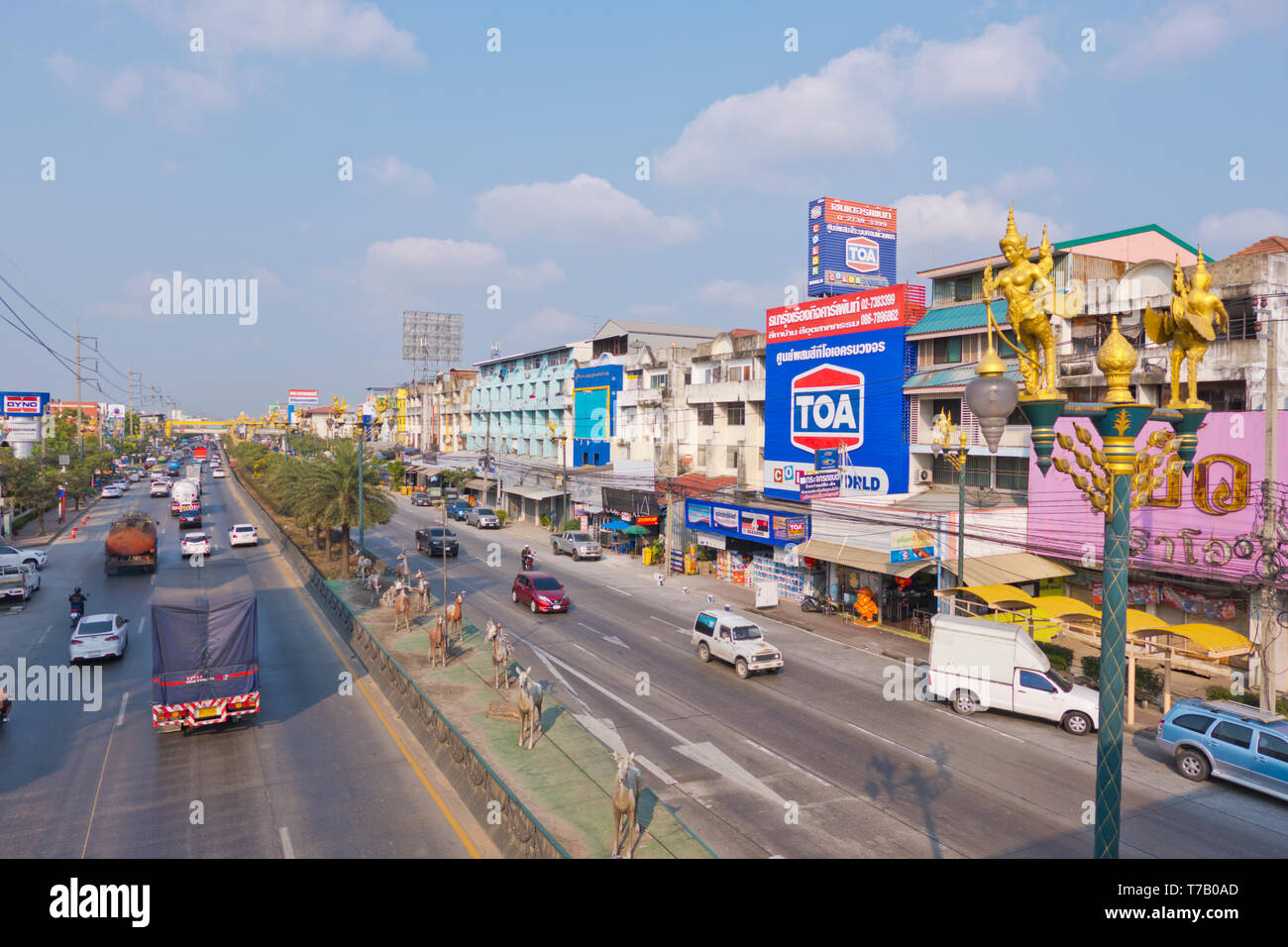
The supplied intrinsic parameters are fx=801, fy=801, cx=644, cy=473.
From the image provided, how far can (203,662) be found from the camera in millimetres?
18141

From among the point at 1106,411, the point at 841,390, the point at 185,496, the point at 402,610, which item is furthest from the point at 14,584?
the point at 1106,411

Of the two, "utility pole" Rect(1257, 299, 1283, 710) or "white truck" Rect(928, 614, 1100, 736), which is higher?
"utility pole" Rect(1257, 299, 1283, 710)

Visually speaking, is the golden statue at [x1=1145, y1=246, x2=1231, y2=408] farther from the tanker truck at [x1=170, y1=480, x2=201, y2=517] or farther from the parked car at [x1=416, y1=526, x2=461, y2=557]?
the tanker truck at [x1=170, y1=480, x2=201, y2=517]

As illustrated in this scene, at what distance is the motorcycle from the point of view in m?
34.7

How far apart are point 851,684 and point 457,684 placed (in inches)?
458

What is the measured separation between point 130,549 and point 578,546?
23.7 metres

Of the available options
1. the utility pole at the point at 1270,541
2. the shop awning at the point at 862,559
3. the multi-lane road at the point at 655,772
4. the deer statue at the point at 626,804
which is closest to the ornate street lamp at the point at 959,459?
the shop awning at the point at 862,559

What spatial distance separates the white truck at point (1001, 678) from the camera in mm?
20484

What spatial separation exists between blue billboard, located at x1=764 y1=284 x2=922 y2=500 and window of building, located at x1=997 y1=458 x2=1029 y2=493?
4.00 m

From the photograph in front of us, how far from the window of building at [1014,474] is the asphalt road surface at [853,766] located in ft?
31.0

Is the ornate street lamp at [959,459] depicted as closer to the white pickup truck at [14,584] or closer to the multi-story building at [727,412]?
the multi-story building at [727,412]

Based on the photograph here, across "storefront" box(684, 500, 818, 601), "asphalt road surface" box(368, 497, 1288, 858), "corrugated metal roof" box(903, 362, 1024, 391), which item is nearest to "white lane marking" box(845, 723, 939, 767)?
"asphalt road surface" box(368, 497, 1288, 858)
